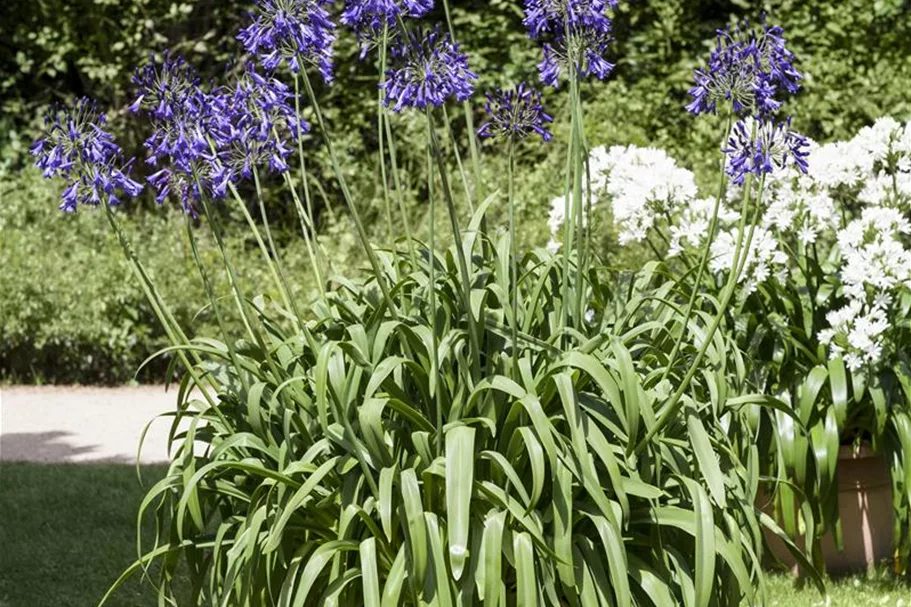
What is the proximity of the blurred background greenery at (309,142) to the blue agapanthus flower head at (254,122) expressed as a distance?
5.37 m

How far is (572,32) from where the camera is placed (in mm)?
3389

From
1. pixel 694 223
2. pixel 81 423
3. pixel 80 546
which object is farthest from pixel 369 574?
pixel 81 423

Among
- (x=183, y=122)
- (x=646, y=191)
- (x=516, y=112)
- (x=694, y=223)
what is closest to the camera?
(x=183, y=122)

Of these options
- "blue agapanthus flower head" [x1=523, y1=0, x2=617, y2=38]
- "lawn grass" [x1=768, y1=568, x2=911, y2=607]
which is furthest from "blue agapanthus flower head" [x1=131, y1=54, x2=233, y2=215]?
"lawn grass" [x1=768, y1=568, x2=911, y2=607]

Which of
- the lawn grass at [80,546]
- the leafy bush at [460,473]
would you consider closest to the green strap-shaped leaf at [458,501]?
the leafy bush at [460,473]

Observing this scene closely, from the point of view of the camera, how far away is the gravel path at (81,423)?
7031 mm

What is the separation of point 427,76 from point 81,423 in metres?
5.36

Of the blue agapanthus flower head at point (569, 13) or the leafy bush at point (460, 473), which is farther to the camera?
the blue agapanthus flower head at point (569, 13)

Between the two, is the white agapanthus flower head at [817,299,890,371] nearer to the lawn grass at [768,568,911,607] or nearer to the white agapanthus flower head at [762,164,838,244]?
the white agapanthus flower head at [762,164,838,244]

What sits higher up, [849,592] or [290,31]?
[290,31]

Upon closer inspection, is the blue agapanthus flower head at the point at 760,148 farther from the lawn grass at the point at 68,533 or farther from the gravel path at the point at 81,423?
the gravel path at the point at 81,423

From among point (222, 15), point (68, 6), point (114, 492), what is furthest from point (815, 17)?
point (114, 492)

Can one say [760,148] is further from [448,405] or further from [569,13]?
[448,405]

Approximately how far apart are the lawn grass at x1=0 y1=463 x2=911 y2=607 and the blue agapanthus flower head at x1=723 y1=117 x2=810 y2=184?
1.63 metres
